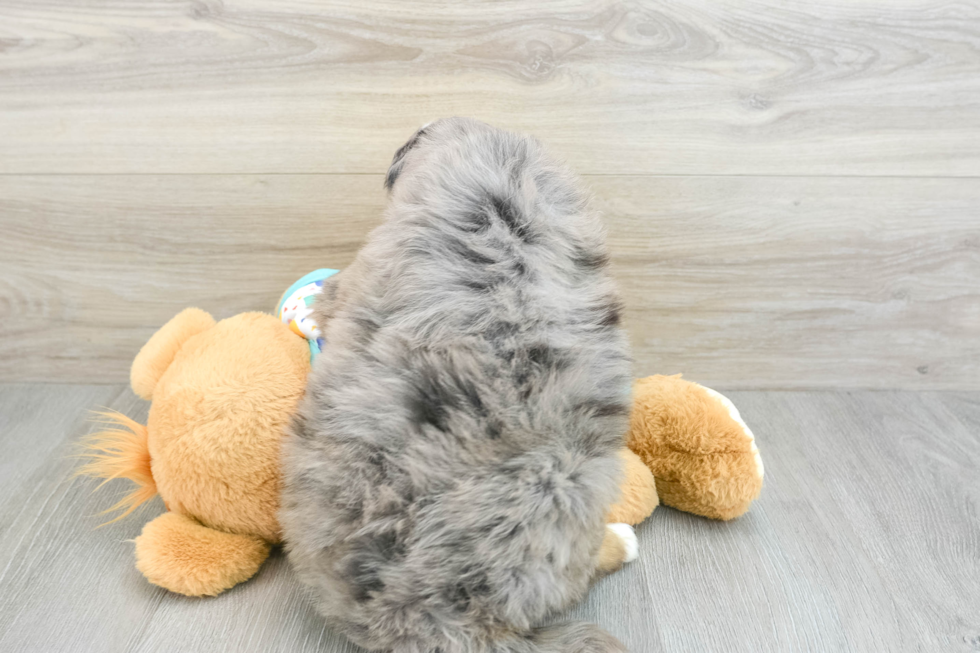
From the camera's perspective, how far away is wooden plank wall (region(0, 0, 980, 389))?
2.67 feet

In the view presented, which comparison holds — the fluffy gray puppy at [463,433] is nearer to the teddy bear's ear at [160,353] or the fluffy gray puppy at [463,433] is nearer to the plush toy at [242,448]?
the plush toy at [242,448]

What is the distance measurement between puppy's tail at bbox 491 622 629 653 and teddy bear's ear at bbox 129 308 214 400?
50 centimetres

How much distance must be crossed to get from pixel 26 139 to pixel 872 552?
1.17 metres

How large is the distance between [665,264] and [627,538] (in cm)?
42

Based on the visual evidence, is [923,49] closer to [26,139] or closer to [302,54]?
[302,54]

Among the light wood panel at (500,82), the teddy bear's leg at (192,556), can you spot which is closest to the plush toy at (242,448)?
the teddy bear's leg at (192,556)

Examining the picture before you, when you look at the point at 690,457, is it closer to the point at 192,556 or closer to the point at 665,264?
the point at 665,264

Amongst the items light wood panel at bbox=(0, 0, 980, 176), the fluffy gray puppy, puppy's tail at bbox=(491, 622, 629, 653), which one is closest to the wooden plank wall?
light wood panel at bbox=(0, 0, 980, 176)

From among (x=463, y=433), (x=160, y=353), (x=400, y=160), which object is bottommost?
(x=160, y=353)

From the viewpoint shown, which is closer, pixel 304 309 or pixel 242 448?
pixel 242 448

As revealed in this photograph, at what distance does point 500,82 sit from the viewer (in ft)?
2.73

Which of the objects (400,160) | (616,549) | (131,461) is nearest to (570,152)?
(400,160)

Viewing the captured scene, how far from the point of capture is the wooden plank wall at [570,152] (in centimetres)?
81

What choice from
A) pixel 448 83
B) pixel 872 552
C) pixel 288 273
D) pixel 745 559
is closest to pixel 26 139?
pixel 288 273
